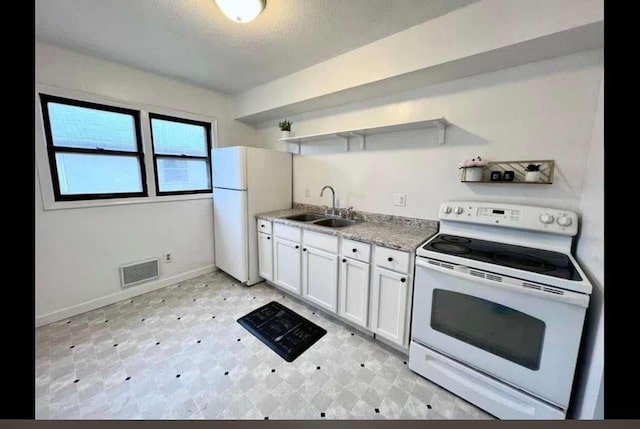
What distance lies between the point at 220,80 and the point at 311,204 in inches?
66.1

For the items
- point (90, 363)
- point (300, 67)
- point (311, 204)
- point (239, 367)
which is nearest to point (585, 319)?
point (239, 367)

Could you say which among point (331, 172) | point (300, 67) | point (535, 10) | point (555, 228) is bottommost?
point (555, 228)

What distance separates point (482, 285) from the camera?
128 centimetres

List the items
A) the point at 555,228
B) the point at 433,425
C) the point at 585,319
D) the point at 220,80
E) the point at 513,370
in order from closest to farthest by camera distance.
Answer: the point at 433,425
the point at 585,319
the point at 513,370
the point at 555,228
the point at 220,80

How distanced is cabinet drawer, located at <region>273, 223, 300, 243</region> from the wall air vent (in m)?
1.39

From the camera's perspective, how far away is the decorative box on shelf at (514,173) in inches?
59.1

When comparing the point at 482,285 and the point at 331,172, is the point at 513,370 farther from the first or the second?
the point at 331,172

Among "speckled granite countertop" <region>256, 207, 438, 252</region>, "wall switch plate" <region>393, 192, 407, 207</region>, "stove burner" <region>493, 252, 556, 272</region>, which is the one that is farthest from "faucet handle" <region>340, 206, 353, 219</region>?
"stove burner" <region>493, 252, 556, 272</region>

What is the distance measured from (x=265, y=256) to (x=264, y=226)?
1.10ft

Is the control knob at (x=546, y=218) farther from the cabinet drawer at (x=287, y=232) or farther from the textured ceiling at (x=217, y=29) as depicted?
the cabinet drawer at (x=287, y=232)

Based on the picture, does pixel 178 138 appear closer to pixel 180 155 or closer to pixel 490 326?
pixel 180 155

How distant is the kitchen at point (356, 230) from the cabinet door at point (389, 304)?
1cm

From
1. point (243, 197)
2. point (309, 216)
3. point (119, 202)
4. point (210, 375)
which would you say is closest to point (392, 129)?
point (309, 216)

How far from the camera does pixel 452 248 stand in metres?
1.49
